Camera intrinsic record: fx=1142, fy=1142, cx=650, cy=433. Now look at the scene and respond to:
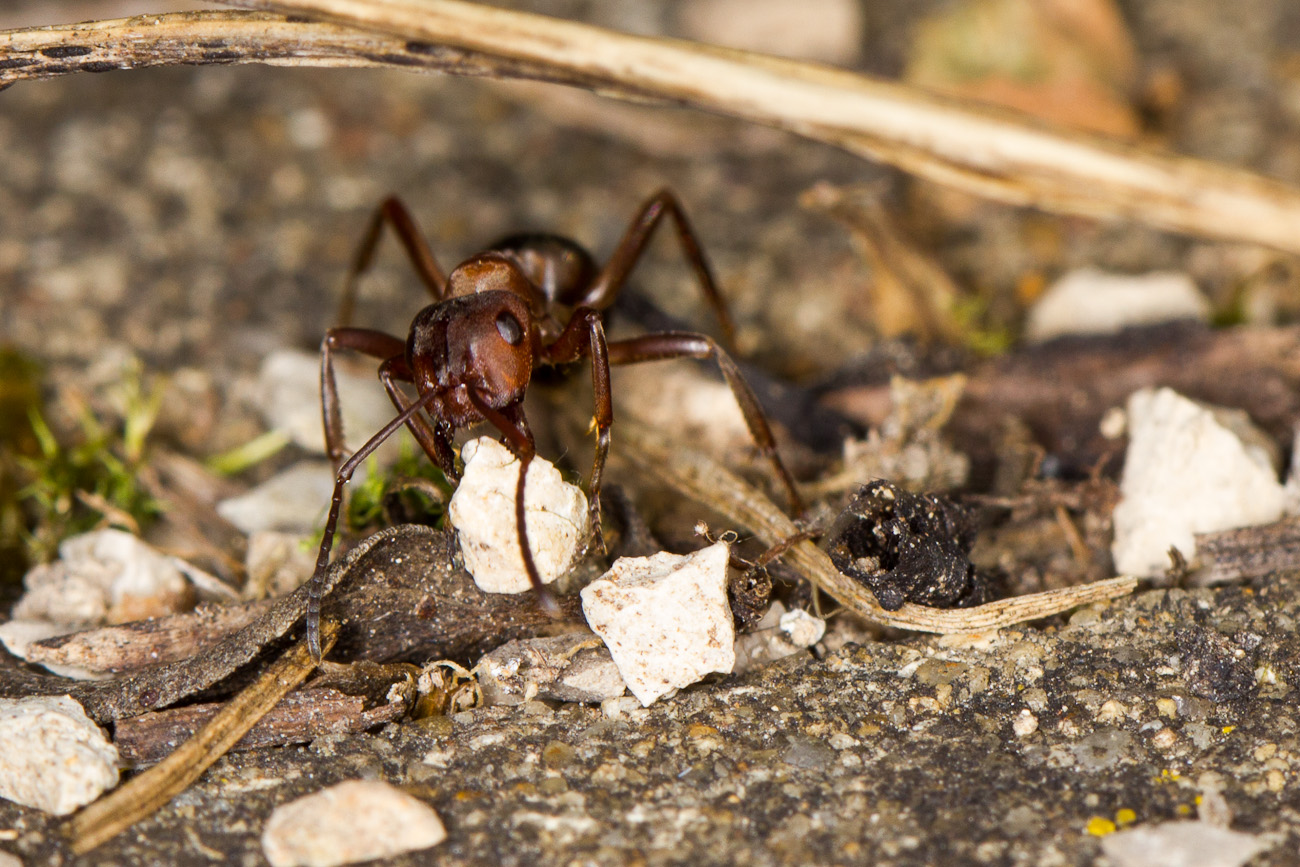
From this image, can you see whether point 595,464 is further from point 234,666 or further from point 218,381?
point 218,381

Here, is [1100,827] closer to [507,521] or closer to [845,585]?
[845,585]

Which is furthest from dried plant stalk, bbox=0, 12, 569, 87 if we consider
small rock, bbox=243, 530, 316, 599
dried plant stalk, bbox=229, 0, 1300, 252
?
small rock, bbox=243, 530, 316, 599

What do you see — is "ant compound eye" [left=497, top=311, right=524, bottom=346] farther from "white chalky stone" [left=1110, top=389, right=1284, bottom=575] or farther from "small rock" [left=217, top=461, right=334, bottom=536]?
"white chalky stone" [left=1110, top=389, right=1284, bottom=575]

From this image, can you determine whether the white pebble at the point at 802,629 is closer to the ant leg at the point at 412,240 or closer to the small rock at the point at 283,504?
the small rock at the point at 283,504

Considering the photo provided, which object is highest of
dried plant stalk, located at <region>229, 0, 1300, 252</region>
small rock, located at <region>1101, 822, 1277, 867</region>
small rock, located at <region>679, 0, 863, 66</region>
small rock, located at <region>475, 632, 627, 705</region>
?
small rock, located at <region>679, 0, 863, 66</region>

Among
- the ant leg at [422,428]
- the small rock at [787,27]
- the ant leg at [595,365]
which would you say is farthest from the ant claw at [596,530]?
the small rock at [787,27]

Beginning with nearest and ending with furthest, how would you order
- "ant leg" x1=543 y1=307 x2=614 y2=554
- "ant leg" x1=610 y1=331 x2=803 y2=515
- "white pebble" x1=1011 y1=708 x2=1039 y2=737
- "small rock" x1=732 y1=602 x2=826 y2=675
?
"white pebble" x1=1011 y1=708 x2=1039 y2=737, "small rock" x1=732 y1=602 x2=826 y2=675, "ant leg" x1=543 y1=307 x2=614 y2=554, "ant leg" x1=610 y1=331 x2=803 y2=515
